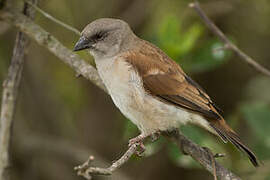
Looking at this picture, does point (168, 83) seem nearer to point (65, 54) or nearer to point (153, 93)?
point (153, 93)

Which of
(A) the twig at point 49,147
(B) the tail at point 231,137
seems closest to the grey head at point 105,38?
(B) the tail at point 231,137

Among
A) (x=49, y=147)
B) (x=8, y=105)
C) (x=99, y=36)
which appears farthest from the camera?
(x=49, y=147)

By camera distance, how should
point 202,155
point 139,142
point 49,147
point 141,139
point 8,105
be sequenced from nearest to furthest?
point 202,155, point 139,142, point 141,139, point 8,105, point 49,147

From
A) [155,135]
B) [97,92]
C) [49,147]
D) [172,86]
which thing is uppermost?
[172,86]

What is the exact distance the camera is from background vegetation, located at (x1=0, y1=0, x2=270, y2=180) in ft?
18.3

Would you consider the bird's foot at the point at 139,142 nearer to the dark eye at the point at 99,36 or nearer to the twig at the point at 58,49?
the twig at the point at 58,49

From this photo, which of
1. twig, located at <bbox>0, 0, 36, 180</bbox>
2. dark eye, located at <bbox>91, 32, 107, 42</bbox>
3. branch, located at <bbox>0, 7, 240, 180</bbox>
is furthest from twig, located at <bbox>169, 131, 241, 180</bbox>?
twig, located at <bbox>0, 0, 36, 180</bbox>

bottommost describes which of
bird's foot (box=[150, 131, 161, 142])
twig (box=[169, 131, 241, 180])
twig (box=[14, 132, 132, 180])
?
twig (box=[14, 132, 132, 180])

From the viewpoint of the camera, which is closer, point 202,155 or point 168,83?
point 202,155

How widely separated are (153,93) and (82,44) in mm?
735

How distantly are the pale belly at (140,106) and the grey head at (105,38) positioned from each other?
32cm

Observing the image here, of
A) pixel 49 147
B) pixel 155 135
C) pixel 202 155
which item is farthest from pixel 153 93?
pixel 49 147

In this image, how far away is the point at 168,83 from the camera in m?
3.98

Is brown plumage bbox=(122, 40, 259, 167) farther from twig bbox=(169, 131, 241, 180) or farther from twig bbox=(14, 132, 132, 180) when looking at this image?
twig bbox=(14, 132, 132, 180)
